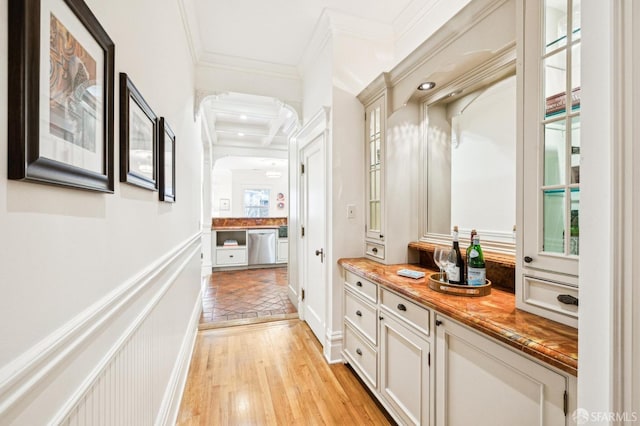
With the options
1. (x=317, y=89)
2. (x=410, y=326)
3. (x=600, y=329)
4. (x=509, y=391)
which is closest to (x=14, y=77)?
(x=600, y=329)

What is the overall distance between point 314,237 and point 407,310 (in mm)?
1496

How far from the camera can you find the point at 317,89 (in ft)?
9.00

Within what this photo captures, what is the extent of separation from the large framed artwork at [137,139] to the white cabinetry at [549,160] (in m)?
1.49

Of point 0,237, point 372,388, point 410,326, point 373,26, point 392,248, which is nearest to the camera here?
point 0,237

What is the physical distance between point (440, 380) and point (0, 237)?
1.55 m

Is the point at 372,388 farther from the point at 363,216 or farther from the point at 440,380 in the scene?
the point at 363,216

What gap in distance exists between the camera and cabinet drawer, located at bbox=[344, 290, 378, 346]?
193 cm

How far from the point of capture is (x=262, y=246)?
638 cm

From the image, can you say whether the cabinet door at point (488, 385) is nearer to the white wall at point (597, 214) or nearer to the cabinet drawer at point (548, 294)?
the cabinet drawer at point (548, 294)

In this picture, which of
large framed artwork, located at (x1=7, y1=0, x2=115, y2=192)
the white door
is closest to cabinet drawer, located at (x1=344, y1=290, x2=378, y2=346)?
the white door

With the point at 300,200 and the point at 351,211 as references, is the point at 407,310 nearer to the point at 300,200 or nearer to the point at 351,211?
the point at 351,211

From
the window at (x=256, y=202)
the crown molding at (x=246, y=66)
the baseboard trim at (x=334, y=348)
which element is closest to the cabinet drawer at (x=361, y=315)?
the baseboard trim at (x=334, y=348)

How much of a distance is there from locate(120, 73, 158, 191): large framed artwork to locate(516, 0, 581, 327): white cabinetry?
149cm

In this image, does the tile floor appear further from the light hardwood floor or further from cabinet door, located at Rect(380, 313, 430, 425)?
cabinet door, located at Rect(380, 313, 430, 425)
